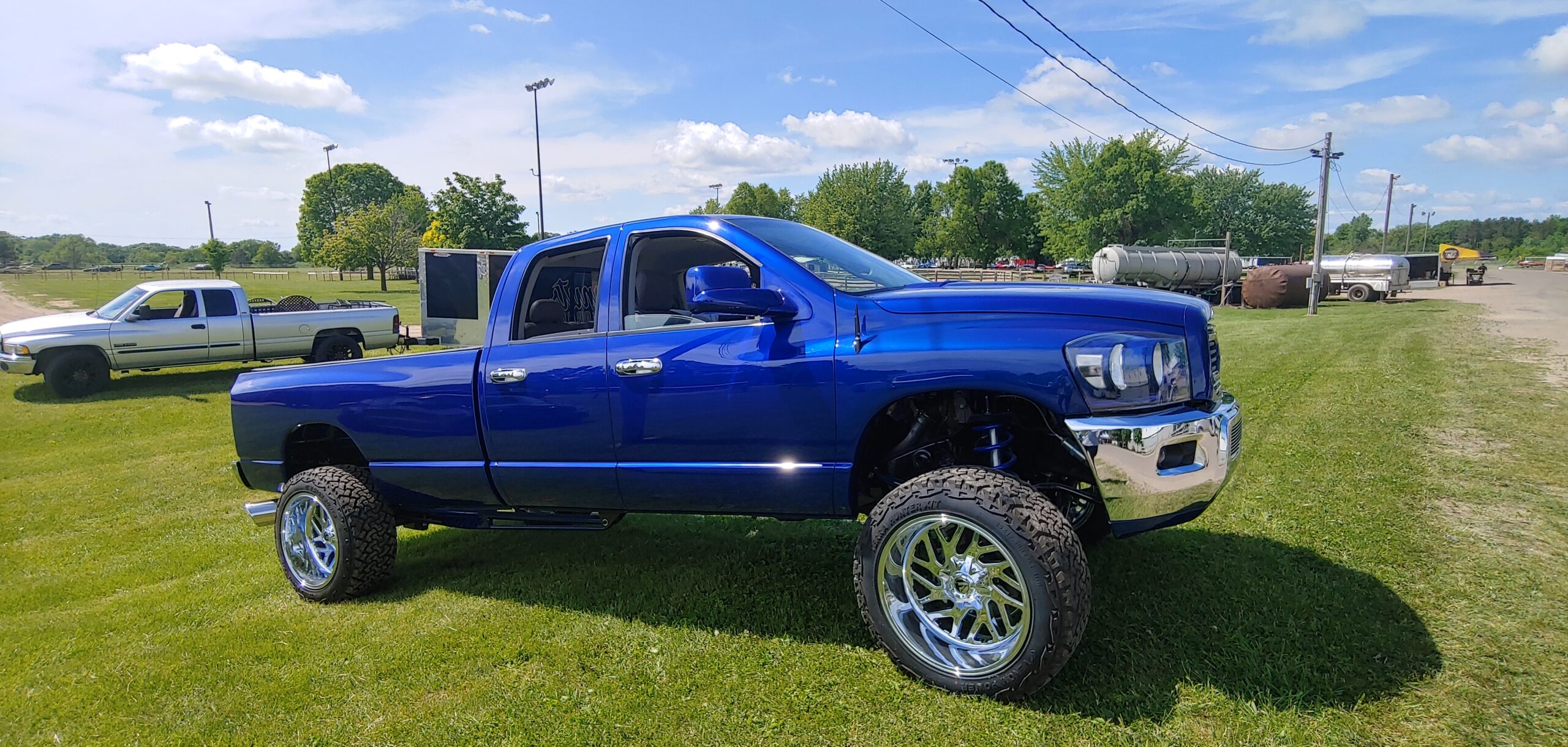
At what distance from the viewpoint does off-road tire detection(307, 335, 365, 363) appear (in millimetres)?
14180

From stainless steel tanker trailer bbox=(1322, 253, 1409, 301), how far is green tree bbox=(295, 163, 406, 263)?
85.2 meters

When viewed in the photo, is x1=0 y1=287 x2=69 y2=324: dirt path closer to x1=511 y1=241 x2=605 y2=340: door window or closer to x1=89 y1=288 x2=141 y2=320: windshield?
x1=89 y1=288 x2=141 y2=320: windshield

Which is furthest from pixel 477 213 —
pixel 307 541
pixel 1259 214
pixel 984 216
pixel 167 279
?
pixel 1259 214

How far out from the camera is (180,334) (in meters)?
13.2

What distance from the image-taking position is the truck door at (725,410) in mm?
3330

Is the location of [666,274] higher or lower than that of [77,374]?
higher

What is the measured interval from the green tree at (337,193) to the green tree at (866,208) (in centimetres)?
5265

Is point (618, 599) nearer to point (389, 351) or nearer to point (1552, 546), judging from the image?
point (1552, 546)

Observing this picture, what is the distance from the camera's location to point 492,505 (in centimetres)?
431

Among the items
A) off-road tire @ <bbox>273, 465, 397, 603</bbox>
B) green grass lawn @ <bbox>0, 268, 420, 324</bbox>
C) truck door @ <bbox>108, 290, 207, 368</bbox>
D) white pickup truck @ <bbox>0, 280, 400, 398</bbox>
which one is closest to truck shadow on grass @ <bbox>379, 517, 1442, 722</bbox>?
off-road tire @ <bbox>273, 465, 397, 603</bbox>

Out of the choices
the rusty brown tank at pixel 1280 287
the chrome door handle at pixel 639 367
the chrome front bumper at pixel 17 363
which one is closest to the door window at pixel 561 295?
the chrome door handle at pixel 639 367

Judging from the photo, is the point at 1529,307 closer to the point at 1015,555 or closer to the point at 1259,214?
the point at 1015,555

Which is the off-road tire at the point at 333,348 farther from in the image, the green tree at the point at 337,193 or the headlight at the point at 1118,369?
the green tree at the point at 337,193

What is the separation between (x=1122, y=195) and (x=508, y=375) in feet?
177
